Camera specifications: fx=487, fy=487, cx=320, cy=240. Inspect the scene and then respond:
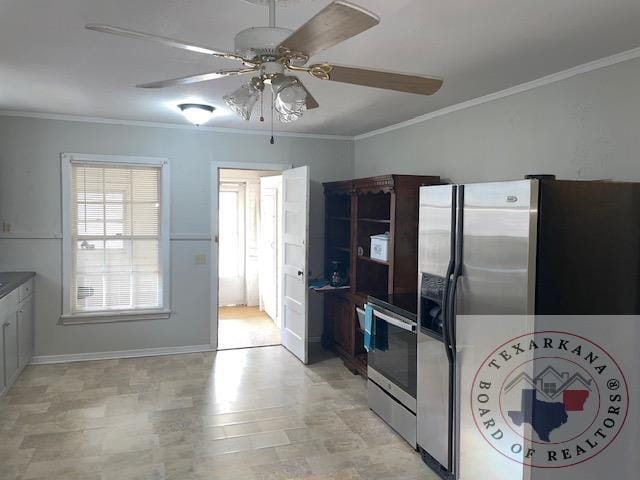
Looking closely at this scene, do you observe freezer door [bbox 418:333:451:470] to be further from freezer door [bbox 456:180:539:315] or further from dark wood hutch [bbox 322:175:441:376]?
dark wood hutch [bbox 322:175:441:376]

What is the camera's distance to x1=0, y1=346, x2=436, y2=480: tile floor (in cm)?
292

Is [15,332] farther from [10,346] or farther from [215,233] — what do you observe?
[215,233]

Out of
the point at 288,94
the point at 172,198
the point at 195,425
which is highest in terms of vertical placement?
the point at 288,94

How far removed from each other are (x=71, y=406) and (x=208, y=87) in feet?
8.62

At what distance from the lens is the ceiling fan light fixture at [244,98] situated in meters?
1.95

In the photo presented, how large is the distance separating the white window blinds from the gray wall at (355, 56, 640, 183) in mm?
2689

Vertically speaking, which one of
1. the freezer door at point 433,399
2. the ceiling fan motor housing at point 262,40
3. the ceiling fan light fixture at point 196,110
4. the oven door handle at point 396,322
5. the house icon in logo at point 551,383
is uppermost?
the ceiling fan light fixture at point 196,110

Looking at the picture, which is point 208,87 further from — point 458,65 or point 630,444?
point 630,444

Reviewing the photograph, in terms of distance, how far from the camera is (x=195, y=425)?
3475 mm

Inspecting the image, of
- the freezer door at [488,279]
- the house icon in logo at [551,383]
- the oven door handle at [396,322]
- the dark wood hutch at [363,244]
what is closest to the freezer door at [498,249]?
the freezer door at [488,279]

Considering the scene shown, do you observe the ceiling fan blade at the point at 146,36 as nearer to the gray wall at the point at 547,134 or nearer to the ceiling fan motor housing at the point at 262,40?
the ceiling fan motor housing at the point at 262,40

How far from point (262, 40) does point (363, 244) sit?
3.20 meters

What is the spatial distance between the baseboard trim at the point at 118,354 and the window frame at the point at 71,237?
1.09ft

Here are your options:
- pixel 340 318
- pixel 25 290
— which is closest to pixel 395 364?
pixel 340 318
